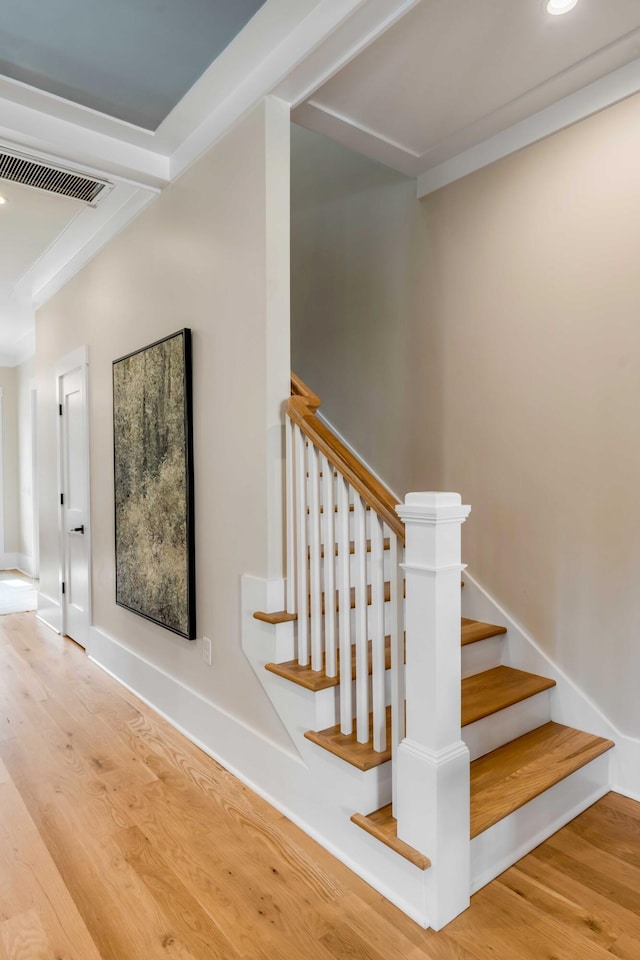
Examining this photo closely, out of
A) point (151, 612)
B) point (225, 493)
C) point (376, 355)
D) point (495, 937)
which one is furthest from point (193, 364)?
point (495, 937)

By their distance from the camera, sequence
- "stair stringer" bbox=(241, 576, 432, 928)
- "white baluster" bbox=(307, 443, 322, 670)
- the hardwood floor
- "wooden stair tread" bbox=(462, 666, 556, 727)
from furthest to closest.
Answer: "wooden stair tread" bbox=(462, 666, 556, 727), "white baluster" bbox=(307, 443, 322, 670), "stair stringer" bbox=(241, 576, 432, 928), the hardwood floor

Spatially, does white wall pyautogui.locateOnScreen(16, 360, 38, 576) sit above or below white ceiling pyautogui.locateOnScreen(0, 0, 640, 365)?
below

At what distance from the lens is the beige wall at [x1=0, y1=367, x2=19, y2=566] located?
308 inches

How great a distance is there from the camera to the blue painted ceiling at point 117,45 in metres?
1.99

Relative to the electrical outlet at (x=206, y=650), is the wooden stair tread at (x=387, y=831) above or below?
below

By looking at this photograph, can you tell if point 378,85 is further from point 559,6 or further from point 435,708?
point 435,708

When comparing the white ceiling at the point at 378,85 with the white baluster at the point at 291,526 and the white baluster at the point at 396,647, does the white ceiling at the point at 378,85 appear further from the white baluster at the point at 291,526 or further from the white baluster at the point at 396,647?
the white baluster at the point at 396,647

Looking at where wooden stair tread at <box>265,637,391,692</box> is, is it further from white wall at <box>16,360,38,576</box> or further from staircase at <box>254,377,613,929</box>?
white wall at <box>16,360,38,576</box>

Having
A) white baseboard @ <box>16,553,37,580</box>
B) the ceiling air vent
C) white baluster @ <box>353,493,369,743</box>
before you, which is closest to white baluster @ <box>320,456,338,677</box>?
white baluster @ <box>353,493,369,743</box>

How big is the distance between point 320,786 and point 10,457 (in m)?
7.27

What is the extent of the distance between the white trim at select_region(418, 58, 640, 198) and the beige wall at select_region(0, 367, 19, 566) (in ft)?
21.9

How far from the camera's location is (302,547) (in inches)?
85.7

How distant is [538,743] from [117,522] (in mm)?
2468

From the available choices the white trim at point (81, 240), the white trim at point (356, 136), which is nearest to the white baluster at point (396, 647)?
the white trim at point (356, 136)
